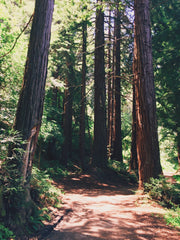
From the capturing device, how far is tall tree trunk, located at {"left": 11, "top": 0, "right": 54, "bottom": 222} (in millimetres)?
4363

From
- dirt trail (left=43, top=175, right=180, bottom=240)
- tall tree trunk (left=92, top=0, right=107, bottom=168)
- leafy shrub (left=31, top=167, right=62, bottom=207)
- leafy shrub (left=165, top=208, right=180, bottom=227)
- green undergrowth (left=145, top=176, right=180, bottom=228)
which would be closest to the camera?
dirt trail (left=43, top=175, right=180, bottom=240)

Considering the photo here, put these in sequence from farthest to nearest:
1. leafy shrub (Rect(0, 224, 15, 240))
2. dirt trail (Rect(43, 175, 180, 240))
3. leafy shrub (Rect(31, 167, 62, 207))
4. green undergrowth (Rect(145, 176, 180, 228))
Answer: green undergrowth (Rect(145, 176, 180, 228)) → leafy shrub (Rect(31, 167, 62, 207)) → dirt trail (Rect(43, 175, 180, 240)) → leafy shrub (Rect(0, 224, 15, 240))

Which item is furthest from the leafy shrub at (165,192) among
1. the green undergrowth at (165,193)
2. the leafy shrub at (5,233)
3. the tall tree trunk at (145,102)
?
the leafy shrub at (5,233)

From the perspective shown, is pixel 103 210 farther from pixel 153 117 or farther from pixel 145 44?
pixel 145 44

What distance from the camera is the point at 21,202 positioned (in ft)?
13.0

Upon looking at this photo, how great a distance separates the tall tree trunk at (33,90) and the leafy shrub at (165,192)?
3557mm

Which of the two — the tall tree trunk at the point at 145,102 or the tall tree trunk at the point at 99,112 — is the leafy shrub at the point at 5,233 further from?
the tall tree trunk at the point at 99,112

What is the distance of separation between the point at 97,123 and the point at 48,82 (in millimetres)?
3626

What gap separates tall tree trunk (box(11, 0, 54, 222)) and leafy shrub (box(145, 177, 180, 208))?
356cm

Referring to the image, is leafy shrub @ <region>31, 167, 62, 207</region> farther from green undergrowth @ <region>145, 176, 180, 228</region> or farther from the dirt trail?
green undergrowth @ <region>145, 176, 180, 228</region>

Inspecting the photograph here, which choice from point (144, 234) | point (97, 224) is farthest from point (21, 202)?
point (144, 234)

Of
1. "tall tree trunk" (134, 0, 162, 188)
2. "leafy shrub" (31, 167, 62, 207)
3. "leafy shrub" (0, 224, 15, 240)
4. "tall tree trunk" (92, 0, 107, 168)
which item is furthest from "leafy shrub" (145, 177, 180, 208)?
"tall tree trunk" (92, 0, 107, 168)

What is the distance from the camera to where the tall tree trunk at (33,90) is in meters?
4.36

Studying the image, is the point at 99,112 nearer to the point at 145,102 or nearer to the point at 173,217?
the point at 145,102
